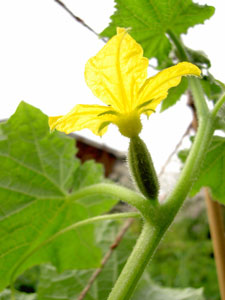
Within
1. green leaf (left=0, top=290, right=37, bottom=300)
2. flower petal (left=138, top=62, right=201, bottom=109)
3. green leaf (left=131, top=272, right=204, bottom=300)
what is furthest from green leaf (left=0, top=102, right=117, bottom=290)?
flower petal (left=138, top=62, right=201, bottom=109)

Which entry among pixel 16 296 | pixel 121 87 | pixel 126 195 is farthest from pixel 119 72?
pixel 16 296

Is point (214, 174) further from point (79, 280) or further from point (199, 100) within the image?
point (79, 280)

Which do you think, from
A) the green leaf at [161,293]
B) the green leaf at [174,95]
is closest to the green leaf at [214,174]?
the green leaf at [174,95]

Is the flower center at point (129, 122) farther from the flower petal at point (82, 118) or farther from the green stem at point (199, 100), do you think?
the green stem at point (199, 100)

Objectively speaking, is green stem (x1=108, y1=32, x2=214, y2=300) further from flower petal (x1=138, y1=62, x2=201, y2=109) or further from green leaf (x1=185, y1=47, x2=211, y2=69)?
green leaf (x1=185, y1=47, x2=211, y2=69)

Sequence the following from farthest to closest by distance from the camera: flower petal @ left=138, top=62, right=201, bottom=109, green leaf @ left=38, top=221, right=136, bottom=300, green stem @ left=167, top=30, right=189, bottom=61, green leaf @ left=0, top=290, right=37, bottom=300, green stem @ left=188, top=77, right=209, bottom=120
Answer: green leaf @ left=38, top=221, right=136, bottom=300 → green leaf @ left=0, top=290, right=37, bottom=300 → green stem @ left=167, top=30, right=189, bottom=61 → green stem @ left=188, top=77, right=209, bottom=120 → flower petal @ left=138, top=62, right=201, bottom=109

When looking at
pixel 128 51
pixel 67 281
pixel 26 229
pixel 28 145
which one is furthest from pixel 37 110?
pixel 67 281
